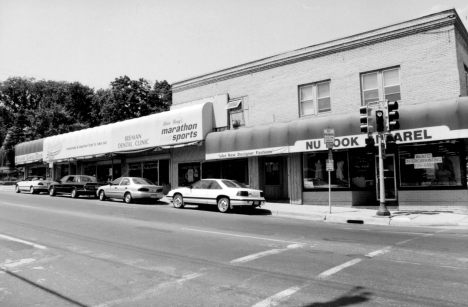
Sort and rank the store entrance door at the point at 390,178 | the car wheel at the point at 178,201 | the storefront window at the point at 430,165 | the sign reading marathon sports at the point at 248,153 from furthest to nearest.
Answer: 1. the sign reading marathon sports at the point at 248,153
2. the car wheel at the point at 178,201
3. the store entrance door at the point at 390,178
4. the storefront window at the point at 430,165

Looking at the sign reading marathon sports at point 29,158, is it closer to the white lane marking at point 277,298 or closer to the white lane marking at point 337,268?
the white lane marking at point 337,268

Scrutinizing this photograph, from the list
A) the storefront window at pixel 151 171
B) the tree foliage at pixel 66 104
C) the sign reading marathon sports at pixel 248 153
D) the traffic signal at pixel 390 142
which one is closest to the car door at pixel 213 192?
Result: the sign reading marathon sports at pixel 248 153

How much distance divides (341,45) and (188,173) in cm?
1175

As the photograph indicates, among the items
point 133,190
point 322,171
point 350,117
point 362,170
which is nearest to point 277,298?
point 350,117

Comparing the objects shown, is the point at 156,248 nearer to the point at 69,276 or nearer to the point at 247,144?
the point at 69,276

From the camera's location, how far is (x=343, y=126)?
1611 centimetres

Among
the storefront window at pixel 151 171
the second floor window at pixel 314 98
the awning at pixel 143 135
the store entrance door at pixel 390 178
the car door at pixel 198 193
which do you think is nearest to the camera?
the store entrance door at pixel 390 178

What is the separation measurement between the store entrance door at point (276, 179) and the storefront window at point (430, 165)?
21.0 feet

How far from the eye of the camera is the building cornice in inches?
603

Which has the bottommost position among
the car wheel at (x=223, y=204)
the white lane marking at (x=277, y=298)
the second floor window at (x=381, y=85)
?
the white lane marking at (x=277, y=298)

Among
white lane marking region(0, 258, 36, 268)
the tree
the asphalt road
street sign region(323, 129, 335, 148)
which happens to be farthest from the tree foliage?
white lane marking region(0, 258, 36, 268)

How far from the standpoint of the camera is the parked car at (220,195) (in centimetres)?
1550

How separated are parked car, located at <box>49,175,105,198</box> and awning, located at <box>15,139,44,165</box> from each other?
1239 centimetres

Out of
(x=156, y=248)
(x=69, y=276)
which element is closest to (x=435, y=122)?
(x=156, y=248)
